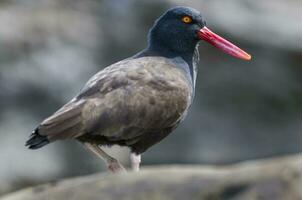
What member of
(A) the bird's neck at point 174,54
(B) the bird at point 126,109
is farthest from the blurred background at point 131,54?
(B) the bird at point 126,109

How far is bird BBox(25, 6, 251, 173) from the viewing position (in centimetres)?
905

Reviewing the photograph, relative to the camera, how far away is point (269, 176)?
648cm

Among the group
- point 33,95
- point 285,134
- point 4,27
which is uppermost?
point 4,27

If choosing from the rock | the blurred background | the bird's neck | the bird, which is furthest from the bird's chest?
the blurred background

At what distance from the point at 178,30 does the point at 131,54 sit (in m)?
4.82

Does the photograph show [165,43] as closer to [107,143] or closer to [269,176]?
[107,143]

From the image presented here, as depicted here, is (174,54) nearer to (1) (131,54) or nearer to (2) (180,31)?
(2) (180,31)

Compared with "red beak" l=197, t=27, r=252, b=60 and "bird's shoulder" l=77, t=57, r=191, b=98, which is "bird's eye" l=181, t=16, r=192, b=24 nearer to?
"red beak" l=197, t=27, r=252, b=60

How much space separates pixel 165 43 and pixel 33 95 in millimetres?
4565

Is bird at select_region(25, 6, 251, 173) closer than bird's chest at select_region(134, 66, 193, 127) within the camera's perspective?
Yes

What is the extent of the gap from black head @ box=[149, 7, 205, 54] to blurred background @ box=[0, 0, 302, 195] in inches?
139

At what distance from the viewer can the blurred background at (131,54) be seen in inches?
563

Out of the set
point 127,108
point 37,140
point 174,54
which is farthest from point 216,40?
point 37,140

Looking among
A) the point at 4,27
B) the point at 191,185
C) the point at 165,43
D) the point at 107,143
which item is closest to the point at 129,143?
the point at 107,143
